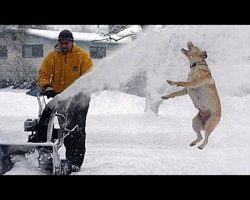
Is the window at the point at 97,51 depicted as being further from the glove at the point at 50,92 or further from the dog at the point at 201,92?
the dog at the point at 201,92

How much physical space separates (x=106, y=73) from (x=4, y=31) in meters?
0.87

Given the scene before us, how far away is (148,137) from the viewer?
6.52m

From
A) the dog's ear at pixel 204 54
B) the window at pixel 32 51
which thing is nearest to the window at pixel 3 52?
the window at pixel 32 51

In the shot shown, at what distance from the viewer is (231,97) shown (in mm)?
6395

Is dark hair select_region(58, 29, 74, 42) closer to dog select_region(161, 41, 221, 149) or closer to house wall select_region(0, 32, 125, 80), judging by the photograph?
house wall select_region(0, 32, 125, 80)

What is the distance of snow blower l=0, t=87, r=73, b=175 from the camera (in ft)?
20.8

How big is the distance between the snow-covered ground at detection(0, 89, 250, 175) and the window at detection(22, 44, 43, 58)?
11.5 inches

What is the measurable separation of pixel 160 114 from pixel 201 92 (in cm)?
36

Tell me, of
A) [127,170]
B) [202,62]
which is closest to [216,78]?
[202,62]

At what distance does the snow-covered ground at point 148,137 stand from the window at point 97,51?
0.29m

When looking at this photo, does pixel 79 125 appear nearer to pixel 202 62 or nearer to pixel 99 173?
pixel 99 173

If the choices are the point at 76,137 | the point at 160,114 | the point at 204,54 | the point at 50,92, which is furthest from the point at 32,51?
the point at 204,54

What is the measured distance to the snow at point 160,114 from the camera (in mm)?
6355

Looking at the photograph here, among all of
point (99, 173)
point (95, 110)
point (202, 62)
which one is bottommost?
point (99, 173)
